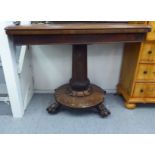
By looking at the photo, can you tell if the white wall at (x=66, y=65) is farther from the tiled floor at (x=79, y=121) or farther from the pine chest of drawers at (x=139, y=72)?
the tiled floor at (x=79, y=121)

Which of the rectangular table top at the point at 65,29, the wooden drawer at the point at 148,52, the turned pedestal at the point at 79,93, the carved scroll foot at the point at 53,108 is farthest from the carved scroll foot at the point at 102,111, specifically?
the rectangular table top at the point at 65,29

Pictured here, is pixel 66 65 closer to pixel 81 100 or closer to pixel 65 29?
pixel 81 100

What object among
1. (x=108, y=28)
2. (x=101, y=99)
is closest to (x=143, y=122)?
(x=101, y=99)

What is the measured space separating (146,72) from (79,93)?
1.99 ft

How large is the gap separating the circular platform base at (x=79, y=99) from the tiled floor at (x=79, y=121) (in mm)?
132

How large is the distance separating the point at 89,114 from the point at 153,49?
2.53ft

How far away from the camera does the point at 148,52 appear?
1397 millimetres

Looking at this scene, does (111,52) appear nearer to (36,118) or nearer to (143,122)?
(143,122)

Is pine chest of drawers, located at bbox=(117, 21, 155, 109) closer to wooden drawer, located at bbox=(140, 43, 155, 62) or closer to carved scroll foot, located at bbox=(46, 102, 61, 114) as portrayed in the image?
wooden drawer, located at bbox=(140, 43, 155, 62)

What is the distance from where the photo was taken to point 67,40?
3.84 ft

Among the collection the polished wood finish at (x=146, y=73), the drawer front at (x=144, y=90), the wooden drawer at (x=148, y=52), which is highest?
the wooden drawer at (x=148, y=52)

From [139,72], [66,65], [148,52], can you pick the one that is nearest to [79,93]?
[66,65]

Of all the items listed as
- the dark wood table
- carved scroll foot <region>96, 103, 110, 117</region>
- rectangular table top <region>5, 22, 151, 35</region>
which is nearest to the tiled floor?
carved scroll foot <region>96, 103, 110, 117</region>

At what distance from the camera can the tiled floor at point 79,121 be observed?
4.49ft
